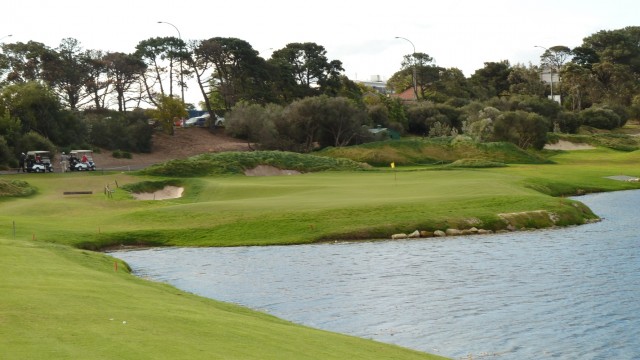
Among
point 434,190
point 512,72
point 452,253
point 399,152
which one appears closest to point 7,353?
point 452,253

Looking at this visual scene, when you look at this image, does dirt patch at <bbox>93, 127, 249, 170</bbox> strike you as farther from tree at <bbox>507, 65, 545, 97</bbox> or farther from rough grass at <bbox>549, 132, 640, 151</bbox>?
tree at <bbox>507, 65, 545, 97</bbox>

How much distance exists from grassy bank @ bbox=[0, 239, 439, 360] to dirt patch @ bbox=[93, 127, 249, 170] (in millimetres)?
80703

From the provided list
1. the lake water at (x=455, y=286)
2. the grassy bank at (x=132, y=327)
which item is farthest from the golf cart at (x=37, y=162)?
the grassy bank at (x=132, y=327)

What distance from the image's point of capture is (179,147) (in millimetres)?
125188

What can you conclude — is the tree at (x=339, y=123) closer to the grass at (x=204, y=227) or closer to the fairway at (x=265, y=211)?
the grass at (x=204, y=227)

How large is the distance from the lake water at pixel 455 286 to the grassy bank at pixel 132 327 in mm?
3373

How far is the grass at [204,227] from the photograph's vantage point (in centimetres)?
1836

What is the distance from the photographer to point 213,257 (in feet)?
148

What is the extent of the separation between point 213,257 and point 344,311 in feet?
52.4

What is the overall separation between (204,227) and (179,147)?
7387 centimetres

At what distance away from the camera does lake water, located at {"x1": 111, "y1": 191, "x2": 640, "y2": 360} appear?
1014 inches

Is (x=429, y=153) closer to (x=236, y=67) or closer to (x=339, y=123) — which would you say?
(x=339, y=123)

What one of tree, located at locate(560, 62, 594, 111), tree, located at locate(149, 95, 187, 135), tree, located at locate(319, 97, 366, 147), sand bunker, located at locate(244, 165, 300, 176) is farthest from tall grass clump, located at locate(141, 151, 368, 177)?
tree, located at locate(560, 62, 594, 111)

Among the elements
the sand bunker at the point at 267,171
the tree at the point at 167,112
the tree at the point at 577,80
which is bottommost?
the sand bunker at the point at 267,171
